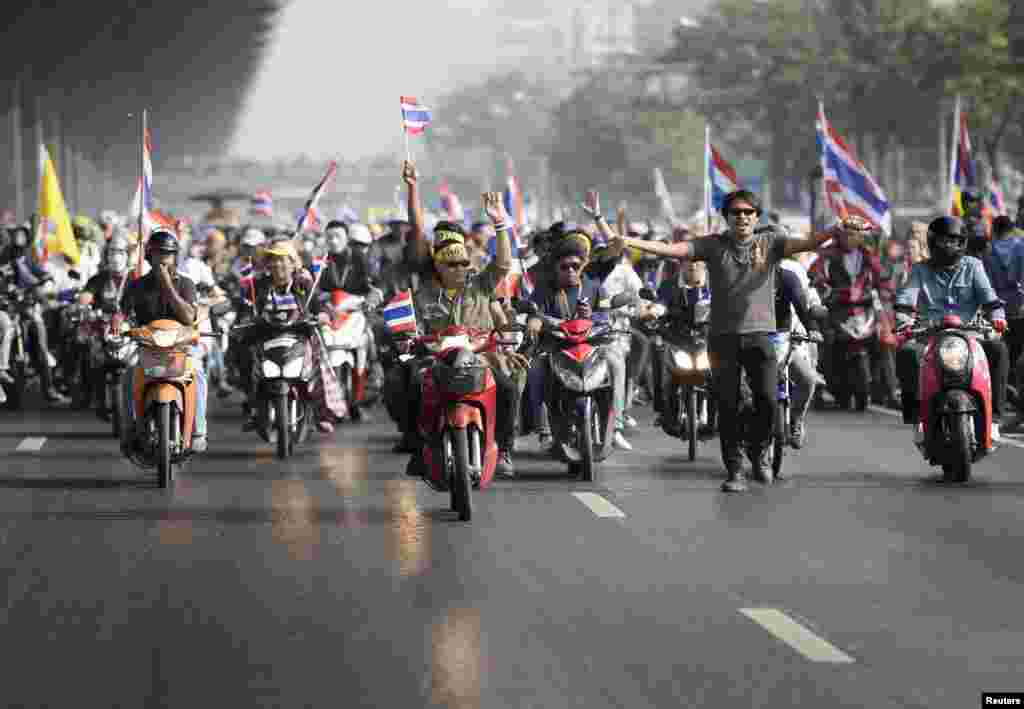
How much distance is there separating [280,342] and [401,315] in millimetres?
4696

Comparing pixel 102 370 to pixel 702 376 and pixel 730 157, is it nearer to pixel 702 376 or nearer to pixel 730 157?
pixel 702 376

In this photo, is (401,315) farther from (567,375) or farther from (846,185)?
(846,185)

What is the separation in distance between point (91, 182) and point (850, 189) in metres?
132

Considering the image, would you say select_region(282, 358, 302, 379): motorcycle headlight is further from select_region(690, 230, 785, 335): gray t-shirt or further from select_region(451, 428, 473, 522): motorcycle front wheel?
select_region(451, 428, 473, 522): motorcycle front wheel

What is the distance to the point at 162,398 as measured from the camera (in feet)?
50.9

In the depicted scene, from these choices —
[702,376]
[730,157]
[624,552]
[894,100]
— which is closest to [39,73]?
[894,100]

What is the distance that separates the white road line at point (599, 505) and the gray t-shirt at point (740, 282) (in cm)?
130

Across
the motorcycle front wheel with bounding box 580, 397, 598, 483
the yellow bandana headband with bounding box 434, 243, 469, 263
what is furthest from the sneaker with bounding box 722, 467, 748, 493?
the yellow bandana headband with bounding box 434, 243, 469, 263

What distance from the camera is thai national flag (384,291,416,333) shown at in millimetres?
13750

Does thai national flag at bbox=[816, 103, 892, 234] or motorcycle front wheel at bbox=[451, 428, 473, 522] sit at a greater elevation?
thai national flag at bbox=[816, 103, 892, 234]

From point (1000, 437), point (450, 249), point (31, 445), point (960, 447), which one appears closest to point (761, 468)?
point (960, 447)

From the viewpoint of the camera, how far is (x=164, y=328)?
15891 millimetres

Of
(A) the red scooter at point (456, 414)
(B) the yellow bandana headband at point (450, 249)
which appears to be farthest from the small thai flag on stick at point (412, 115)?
(A) the red scooter at point (456, 414)

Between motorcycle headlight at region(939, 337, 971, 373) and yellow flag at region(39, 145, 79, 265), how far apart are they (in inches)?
446
